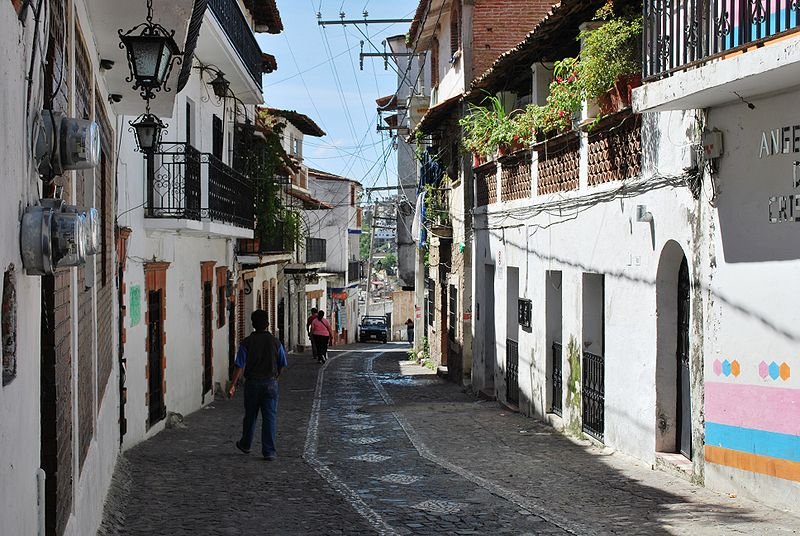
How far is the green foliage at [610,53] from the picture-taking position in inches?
458

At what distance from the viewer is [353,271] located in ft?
221

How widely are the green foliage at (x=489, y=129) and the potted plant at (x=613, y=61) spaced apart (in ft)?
14.1

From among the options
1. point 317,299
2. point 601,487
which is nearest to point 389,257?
point 317,299

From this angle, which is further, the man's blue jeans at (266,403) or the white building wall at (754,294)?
the man's blue jeans at (266,403)

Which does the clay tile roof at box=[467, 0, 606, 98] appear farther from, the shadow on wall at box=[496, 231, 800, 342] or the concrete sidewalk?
the concrete sidewalk

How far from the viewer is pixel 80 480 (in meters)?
6.55

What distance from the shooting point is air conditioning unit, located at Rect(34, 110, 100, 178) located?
4.52 m

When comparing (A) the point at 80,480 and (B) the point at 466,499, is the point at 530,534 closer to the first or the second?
(B) the point at 466,499

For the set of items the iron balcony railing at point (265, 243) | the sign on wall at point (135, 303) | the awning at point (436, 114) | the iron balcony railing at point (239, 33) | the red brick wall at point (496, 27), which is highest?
the red brick wall at point (496, 27)

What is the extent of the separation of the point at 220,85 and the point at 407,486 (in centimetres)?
1189

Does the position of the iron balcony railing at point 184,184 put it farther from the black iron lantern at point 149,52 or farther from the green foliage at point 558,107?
the black iron lantern at point 149,52

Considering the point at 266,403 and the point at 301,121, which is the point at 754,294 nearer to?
the point at 266,403

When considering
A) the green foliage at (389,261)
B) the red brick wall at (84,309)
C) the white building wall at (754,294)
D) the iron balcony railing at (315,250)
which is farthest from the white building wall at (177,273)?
the green foliage at (389,261)

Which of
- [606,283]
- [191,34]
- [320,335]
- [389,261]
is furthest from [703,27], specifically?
[389,261]
